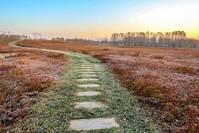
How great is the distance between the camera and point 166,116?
10.6 m

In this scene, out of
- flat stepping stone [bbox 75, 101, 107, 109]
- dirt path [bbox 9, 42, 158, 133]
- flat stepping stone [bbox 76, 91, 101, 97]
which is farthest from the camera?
flat stepping stone [bbox 76, 91, 101, 97]

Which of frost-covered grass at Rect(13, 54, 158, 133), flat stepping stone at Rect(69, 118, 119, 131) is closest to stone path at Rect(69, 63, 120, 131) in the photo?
flat stepping stone at Rect(69, 118, 119, 131)

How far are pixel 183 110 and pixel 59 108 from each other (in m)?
5.25

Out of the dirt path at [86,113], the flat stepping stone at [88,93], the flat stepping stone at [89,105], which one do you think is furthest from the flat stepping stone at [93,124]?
the flat stepping stone at [88,93]

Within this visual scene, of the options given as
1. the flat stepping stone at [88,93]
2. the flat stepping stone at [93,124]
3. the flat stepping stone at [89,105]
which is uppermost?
the flat stepping stone at [88,93]

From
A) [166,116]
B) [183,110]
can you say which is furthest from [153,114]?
[183,110]

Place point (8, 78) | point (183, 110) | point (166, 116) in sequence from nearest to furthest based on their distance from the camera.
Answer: point (166, 116), point (183, 110), point (8, 78)

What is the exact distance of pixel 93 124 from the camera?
9.34m

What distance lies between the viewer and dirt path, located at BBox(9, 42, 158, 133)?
9094 mm

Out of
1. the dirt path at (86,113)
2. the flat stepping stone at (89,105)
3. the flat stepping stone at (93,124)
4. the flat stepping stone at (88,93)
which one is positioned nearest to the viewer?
the flat stepping stone at (93,124)

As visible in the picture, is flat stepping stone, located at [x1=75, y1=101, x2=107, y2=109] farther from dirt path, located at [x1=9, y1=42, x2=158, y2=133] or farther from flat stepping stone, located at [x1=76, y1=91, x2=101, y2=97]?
flat stepping stone, located at [x1=76, y1=91, x2=101, y2=97]

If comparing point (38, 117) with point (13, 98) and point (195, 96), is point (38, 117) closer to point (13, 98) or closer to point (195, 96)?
point (13, 98)

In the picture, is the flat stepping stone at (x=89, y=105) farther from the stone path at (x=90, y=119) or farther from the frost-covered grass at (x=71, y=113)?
the frost-covered grass at (x=71, y=113)

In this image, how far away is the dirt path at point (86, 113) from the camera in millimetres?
9094
